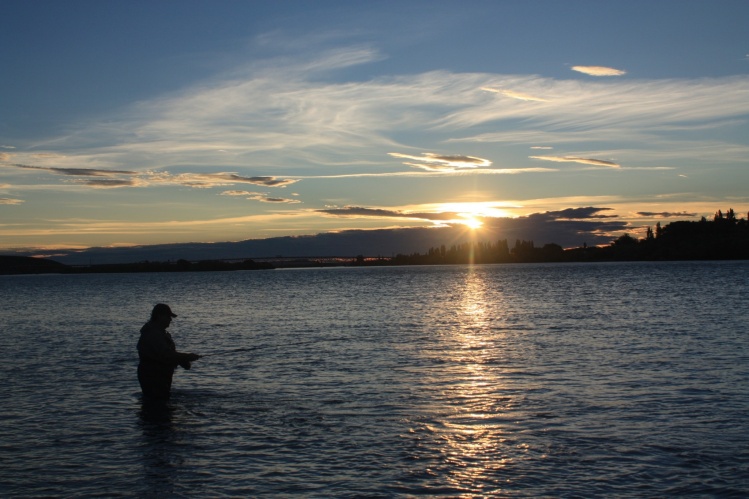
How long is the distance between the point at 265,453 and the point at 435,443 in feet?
11.4

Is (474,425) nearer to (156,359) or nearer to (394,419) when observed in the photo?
(394,419)

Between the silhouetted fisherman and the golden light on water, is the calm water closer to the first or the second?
the golden light on water

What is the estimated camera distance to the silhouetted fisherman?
19391 mm

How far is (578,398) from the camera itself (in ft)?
62.5

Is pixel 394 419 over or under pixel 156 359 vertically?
under

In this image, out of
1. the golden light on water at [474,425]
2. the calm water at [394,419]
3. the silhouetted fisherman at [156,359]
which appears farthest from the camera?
the silhouetted fisherman at [156,359]

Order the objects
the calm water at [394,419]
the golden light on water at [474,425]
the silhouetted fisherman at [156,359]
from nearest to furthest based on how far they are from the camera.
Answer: the calm water at [394,419]
the golden light on water at [474,425]
the silhouetted fisherman at [156,359]

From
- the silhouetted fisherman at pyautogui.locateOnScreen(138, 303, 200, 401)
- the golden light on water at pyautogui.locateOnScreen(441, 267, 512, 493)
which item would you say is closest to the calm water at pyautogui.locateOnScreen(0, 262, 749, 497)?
the golden light on water at pyautogui.locateOnScreen(441, 267, 512, 493)

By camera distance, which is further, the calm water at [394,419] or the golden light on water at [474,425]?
the golden light on water at [474,425]

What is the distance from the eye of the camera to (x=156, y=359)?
765 inches

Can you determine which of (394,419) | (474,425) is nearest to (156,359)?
(394,419)

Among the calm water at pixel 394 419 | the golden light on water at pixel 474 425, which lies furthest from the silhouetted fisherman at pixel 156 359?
the golden light on water at pixel 474 425

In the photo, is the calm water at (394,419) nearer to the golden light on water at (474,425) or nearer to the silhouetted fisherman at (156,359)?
the golden light on water at (474,425)

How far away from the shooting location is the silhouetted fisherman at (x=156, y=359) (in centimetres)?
1939
